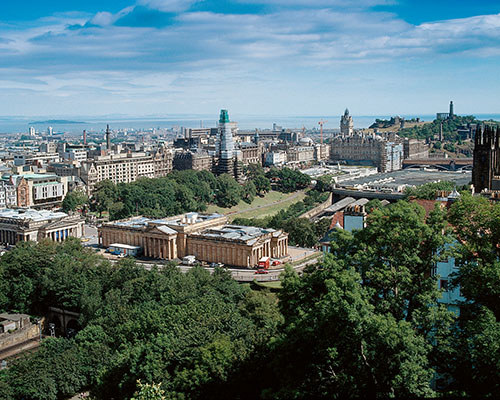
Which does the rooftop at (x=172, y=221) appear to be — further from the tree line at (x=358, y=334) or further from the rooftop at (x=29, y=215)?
the tree line at (x=358, y=334)

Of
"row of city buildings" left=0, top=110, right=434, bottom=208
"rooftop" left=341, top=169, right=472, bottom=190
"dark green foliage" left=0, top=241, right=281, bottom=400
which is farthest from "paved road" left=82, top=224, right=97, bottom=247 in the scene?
"rooftop" left=341, top=169, right=472, bottom=190

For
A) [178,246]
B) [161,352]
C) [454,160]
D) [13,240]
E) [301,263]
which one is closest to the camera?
[161,352]

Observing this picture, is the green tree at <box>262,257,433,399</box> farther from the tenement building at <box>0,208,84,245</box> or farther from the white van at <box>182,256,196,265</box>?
the tenement building at <box>0,208,84,245</box>

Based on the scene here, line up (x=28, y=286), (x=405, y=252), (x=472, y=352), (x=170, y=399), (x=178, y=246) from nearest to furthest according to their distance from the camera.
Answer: (x=472, y=352) < (x=405, y=252) < (x=170, y=399) < (x=28, y=286) < (x=178, y=246)

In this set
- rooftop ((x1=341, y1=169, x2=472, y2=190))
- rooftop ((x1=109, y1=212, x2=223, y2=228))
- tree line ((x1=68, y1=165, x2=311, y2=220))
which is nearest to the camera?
rooftop ((x1=109, y1=212, x2=223, y2=228))

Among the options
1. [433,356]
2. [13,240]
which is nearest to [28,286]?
[13,240]

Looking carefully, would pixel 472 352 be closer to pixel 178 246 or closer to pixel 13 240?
pixel 178 246

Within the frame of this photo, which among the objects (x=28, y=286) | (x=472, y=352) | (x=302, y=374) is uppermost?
A: (x=472, y=352)

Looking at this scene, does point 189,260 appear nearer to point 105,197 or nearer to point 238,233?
point 238,233
